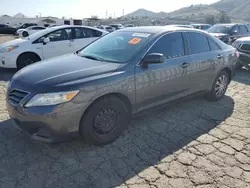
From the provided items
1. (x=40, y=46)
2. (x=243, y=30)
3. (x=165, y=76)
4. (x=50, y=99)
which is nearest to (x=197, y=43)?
(x=165, y=76)

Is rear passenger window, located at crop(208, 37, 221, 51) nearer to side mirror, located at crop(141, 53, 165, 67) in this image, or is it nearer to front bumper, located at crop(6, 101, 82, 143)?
side mirror, located at crop(141, 53, 165, 67)

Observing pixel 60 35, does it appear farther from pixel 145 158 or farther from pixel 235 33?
pixel 235 33

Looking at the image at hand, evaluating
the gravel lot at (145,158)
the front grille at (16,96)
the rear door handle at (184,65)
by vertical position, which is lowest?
the gravel lot at (145,158)

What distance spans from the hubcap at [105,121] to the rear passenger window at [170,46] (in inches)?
44.6

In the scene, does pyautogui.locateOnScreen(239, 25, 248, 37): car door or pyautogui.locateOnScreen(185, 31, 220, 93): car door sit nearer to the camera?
pyautogui.locateOnScreen(185, 31, 220, 93): car door

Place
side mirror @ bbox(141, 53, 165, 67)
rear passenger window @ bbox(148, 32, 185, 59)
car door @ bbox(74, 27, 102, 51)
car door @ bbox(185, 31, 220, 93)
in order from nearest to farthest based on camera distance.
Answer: side mirror @ bbox(141, 53, 165, 67) < rear passenger window @ bbox(148, 32, 185, 59) < car door @ bbox(185, 31, 220, 93) < car door @ bbox(74, 27, 102, 51)

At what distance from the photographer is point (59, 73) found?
2.99m

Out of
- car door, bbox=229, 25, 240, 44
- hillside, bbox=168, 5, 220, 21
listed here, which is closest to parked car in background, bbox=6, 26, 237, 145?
car door, bbox=229, 25, 240, 44

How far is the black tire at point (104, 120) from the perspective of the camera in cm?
290

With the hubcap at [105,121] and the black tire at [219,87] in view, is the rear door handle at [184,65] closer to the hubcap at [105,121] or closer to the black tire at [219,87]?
the black tire at [219,87]

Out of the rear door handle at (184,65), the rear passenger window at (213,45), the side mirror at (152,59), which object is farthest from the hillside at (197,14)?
the side mirror at (152,59)

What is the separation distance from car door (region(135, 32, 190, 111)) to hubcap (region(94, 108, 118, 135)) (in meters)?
0.45

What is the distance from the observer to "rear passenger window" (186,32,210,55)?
410cm

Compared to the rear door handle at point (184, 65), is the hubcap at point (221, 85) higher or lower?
lower
